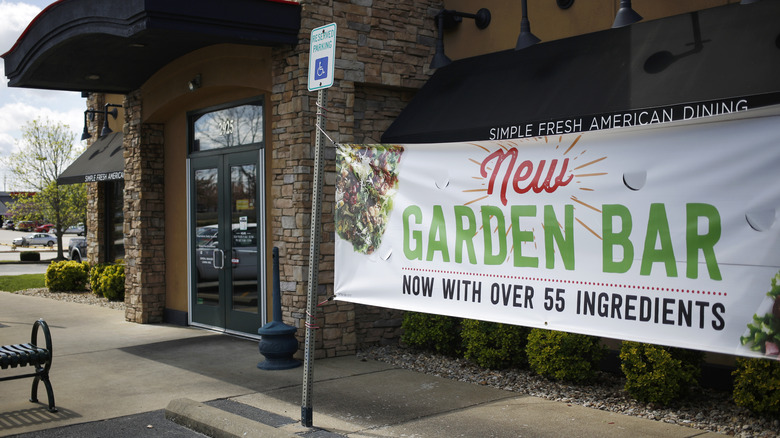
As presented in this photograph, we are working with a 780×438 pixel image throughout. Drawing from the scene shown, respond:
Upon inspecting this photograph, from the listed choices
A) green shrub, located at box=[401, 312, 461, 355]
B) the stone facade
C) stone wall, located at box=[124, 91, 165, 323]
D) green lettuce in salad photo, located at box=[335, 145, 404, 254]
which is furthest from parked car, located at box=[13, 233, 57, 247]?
green lettuce in salad photo, located at box=[335, 145, 404, 254]

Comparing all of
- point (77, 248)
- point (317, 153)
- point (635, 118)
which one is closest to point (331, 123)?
point (317, 153)

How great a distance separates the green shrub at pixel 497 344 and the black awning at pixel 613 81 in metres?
2.14

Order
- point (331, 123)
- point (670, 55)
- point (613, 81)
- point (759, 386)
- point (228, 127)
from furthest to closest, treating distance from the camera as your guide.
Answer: point (228, 127)
point (331, 123)
point (613, 81)
point (670, 55)
point (759, 386)

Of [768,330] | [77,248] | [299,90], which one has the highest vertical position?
[299,90]

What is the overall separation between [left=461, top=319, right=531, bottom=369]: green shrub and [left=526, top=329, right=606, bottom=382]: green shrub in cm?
55

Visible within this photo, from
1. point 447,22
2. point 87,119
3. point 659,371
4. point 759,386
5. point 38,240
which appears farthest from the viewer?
point 38,240

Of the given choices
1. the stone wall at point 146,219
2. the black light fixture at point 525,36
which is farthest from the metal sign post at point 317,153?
the stone wall at point 146,219

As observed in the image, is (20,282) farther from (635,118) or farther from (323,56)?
(635,118)

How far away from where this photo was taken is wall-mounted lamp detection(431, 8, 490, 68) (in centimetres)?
933

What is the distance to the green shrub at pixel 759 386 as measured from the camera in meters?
5.58

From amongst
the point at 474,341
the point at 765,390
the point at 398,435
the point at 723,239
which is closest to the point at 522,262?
the point at 723,239

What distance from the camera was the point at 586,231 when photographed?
4859 millimetres

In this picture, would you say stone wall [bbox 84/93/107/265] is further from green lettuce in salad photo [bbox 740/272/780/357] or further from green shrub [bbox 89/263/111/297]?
green lettuce in salad photo [bbox 740/272/780/357]

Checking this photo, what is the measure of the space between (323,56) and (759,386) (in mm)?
4433
